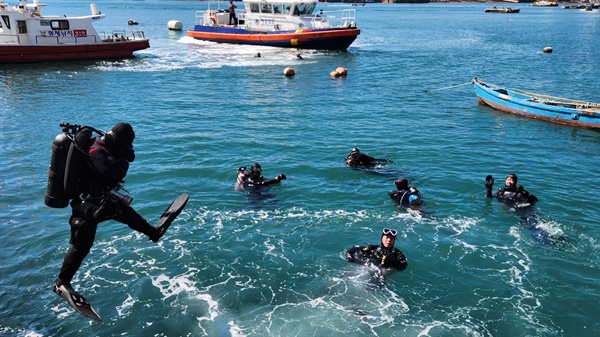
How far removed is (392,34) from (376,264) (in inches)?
2524

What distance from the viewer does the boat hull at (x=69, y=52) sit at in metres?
39.1

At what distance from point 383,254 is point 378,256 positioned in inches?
10.1

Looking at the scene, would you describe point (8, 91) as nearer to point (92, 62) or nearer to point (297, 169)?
point (92, 62)

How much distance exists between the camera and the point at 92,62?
4244 cm

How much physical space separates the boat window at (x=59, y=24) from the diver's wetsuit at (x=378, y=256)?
125ft

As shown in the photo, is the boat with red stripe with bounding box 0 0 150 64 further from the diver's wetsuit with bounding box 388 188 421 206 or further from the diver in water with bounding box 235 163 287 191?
the diver's wetsuit with bounding box 388 188 421 206

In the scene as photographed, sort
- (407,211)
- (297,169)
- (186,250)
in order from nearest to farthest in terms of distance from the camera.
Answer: (186,250) → (407,211) → (297,169)

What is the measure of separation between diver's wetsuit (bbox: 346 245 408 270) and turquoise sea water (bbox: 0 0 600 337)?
324 mm

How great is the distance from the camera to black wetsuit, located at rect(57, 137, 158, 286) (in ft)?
24.0

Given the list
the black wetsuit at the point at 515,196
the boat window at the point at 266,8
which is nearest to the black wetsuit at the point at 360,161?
the black wetsuit at the point at 515,196

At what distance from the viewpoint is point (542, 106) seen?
923 inches

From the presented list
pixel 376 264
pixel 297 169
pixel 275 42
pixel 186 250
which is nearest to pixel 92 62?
pixel 275 42

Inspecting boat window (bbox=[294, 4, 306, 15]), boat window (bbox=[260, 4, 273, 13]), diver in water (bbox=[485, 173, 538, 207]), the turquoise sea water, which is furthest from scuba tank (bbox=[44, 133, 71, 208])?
boat window (bbox=[260, 4, 273, 13])

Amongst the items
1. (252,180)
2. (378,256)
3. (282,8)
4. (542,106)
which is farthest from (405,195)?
(282,8)
